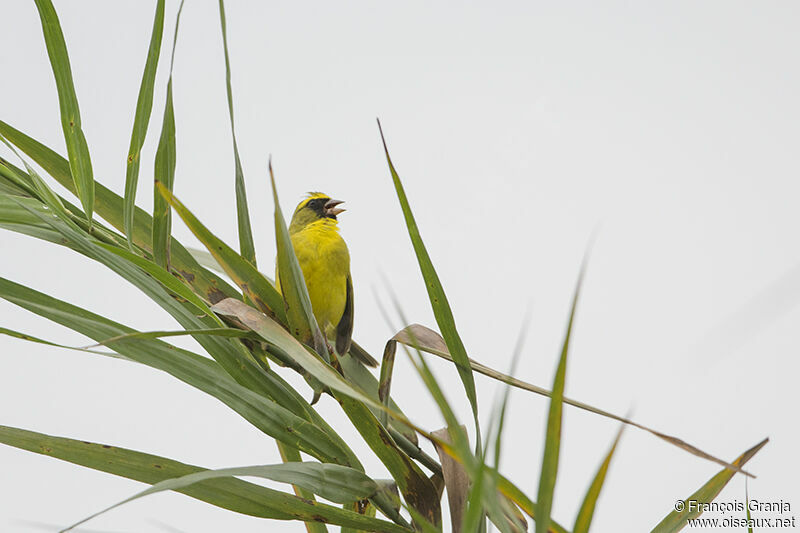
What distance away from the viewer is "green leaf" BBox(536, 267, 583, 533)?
42 centimetres

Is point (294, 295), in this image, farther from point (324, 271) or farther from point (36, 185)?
point (324, 271)

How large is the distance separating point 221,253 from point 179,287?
0.05 m

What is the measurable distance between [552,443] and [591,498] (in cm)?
4

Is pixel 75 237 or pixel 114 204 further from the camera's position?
pixel 114 204

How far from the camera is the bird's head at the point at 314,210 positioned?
74.7 inches

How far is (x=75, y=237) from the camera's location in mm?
707

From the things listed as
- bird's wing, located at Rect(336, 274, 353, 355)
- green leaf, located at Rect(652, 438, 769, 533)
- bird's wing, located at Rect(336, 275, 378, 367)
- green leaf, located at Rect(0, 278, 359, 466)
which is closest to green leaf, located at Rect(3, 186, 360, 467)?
green leaf, located at Rect(0, 278, 359, 466)

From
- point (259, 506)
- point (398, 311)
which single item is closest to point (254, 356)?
point (259, 506)

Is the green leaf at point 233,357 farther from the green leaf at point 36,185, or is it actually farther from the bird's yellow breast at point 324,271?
the bird's yellow breast at point 324,271

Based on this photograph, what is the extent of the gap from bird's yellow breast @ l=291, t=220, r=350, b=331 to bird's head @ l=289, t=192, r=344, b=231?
0.16 meters

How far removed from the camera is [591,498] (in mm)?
446

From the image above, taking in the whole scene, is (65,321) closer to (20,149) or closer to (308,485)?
(308,485)

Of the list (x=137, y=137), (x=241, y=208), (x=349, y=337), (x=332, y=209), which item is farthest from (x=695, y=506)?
(x=332, y=209)

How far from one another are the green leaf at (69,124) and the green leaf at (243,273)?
165mm
